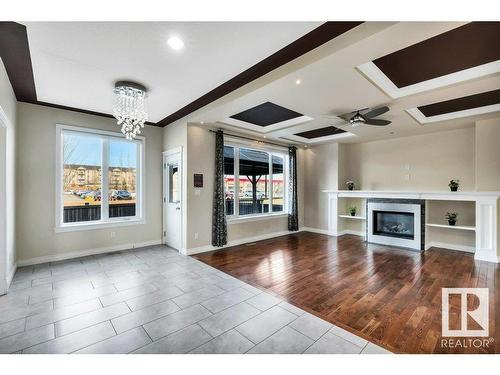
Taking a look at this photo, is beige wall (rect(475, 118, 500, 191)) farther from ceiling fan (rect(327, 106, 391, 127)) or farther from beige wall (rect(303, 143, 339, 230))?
beige wall (rect(303, 143, 339, 230))

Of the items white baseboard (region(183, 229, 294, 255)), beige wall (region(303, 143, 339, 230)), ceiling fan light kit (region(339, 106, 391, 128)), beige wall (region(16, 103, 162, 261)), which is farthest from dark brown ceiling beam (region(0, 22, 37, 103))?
beige wall (region(303, 143, 339, 230))

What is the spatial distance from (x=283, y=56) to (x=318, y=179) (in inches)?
197

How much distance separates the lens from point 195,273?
366 cm

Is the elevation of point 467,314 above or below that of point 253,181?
below

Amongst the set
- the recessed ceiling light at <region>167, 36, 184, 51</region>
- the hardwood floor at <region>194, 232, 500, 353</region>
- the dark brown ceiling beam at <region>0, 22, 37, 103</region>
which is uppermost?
the dark brown ceiling beam at <region>0, 22, 37, 103</region>

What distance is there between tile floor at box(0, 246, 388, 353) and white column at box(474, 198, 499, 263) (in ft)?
13.3

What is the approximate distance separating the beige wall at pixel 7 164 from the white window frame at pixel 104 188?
0.68 meters

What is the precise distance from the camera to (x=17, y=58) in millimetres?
2621

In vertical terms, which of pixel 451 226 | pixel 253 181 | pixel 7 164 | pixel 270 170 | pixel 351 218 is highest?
pixel 270 170

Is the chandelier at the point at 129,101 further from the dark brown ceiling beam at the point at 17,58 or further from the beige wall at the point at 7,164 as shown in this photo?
the beige wall at the point at 7,164

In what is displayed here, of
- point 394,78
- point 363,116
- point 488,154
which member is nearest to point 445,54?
point 394,78

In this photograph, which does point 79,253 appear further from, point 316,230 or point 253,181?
point 316,230

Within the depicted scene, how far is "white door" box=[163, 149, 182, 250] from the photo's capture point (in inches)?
194
